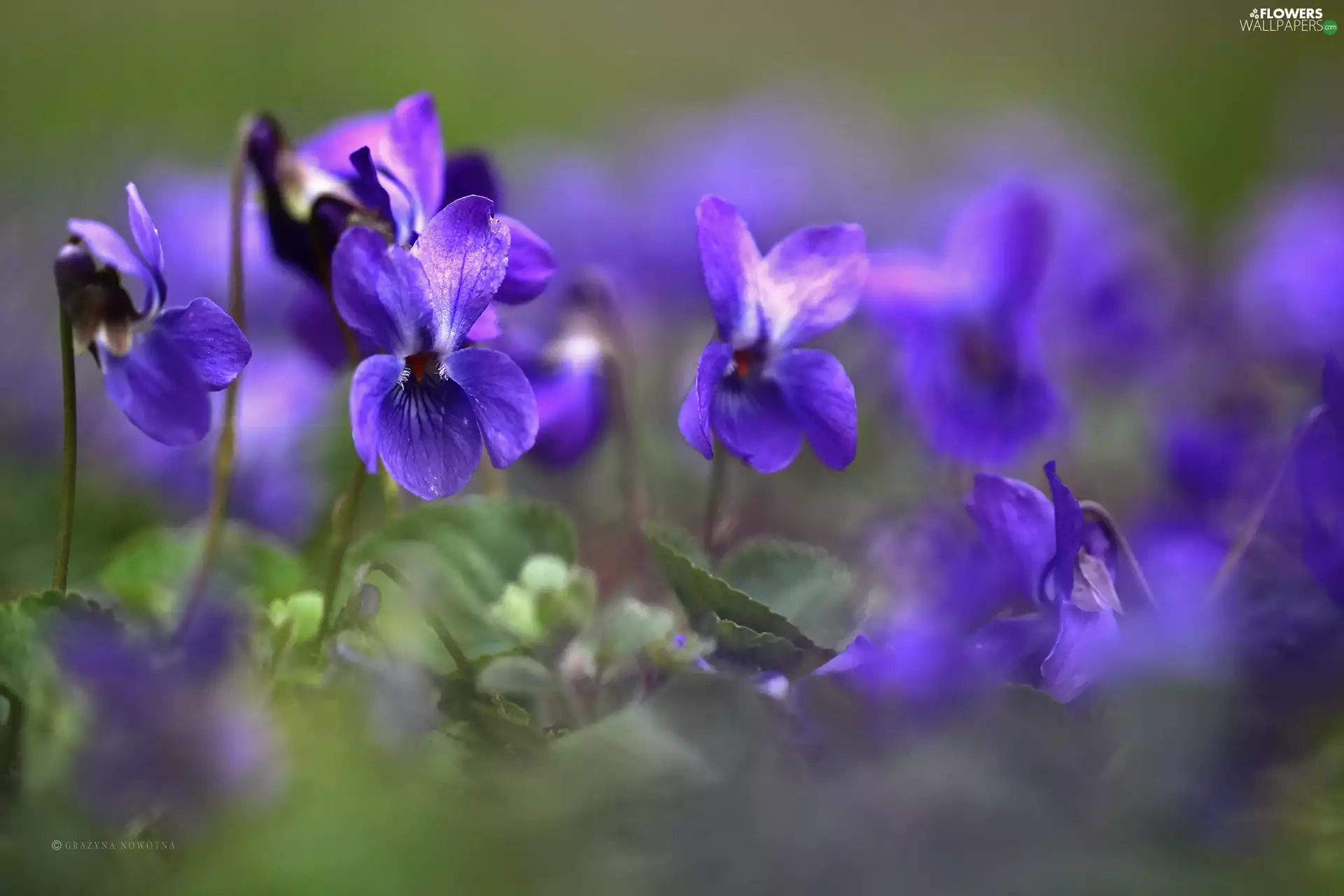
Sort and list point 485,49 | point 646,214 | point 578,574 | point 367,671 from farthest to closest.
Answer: point 485,49 → point 646,214 → point 578,574 → point 367,671

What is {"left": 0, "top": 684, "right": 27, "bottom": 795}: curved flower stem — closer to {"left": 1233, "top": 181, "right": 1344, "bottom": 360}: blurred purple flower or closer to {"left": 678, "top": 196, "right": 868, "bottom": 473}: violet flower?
{"left": 678, "top": 196, "right": 868, "bottom": 473}: violet flower

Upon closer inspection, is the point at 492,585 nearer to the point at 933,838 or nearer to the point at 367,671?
the point at 367,671

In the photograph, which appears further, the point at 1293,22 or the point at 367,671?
the point at 1293,22

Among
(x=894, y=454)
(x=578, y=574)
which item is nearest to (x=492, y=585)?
(x=578, y=574)

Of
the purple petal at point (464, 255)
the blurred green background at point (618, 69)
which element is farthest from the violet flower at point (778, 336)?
the blurred green background at point (618, 69)

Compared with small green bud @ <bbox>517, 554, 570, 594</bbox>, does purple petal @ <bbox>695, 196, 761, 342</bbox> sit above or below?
above

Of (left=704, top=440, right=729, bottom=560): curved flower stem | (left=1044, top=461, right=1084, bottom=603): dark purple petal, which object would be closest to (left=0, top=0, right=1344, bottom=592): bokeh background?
(left=704, top=440, right=729, bottom=560): curved flower stem
